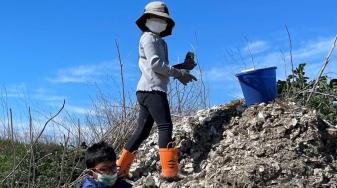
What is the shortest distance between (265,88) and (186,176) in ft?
3.56

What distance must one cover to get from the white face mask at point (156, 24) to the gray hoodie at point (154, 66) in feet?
0.19

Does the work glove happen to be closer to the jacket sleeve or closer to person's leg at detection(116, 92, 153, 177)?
the jacket sleeve

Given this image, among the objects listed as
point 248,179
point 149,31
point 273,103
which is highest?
point 149,31

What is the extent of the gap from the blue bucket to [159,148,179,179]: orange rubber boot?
3.19 feet

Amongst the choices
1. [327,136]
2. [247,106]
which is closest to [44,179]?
[247,106]

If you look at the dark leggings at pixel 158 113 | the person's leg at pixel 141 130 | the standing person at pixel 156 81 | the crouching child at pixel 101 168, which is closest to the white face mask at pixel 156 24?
the standing person at pixel 156 81

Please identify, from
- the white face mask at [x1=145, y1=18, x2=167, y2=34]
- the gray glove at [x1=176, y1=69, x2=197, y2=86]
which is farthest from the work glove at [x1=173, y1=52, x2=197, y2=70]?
the white face mask at [x1=145, y1=18, x2=167, y2=34]

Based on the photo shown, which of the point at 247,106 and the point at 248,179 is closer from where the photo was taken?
the point at 248,179

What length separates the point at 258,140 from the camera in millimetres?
5227

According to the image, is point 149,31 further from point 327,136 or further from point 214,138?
point 327,136

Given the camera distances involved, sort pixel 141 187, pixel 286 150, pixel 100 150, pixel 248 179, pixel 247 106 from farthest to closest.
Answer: pixel 247 106, pixel 141 187, pixel 286 150, pixel 248 179, pixel 100 150

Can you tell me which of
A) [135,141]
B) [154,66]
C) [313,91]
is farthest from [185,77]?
[313,91]

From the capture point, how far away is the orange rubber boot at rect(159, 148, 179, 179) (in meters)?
5.07

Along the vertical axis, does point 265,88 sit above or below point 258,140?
above
